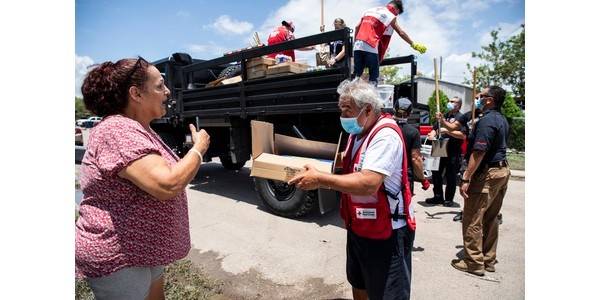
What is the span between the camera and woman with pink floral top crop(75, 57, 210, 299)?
1.31 meters

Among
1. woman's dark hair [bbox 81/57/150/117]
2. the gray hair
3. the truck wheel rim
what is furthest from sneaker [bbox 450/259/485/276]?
woman's dark hair [bbox 81/57/150/117]

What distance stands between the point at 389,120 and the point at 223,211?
13.3ft

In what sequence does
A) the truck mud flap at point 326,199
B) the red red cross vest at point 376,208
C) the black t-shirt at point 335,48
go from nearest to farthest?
the red red cross vest at point 376,208 < the black t-shirt at point 335,48 < the truck mud flap at point 326,199

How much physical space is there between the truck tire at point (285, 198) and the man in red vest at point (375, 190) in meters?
2.51

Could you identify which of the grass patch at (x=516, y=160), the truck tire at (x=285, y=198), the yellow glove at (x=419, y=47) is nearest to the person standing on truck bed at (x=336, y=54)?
the yellow glove at (x=419, y=47)

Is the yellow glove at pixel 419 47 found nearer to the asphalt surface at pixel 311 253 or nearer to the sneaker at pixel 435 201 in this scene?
the asphalt surface at pixel 311 253

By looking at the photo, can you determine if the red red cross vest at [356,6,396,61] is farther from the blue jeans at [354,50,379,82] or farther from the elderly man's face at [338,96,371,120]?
the elderly man's face at [338,96,371,120]

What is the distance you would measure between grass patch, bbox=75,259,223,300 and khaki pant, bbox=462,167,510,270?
231cm

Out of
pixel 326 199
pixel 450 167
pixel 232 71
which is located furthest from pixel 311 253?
pixel 232 71

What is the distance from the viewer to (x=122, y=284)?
143 centimetres

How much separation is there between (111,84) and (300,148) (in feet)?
9.08

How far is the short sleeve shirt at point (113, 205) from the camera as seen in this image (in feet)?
4.33

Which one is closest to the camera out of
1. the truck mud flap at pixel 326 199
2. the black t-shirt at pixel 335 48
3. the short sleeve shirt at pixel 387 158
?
the short sleeve shirt at pixel 387 158

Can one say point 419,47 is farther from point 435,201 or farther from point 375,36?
point 435,201
